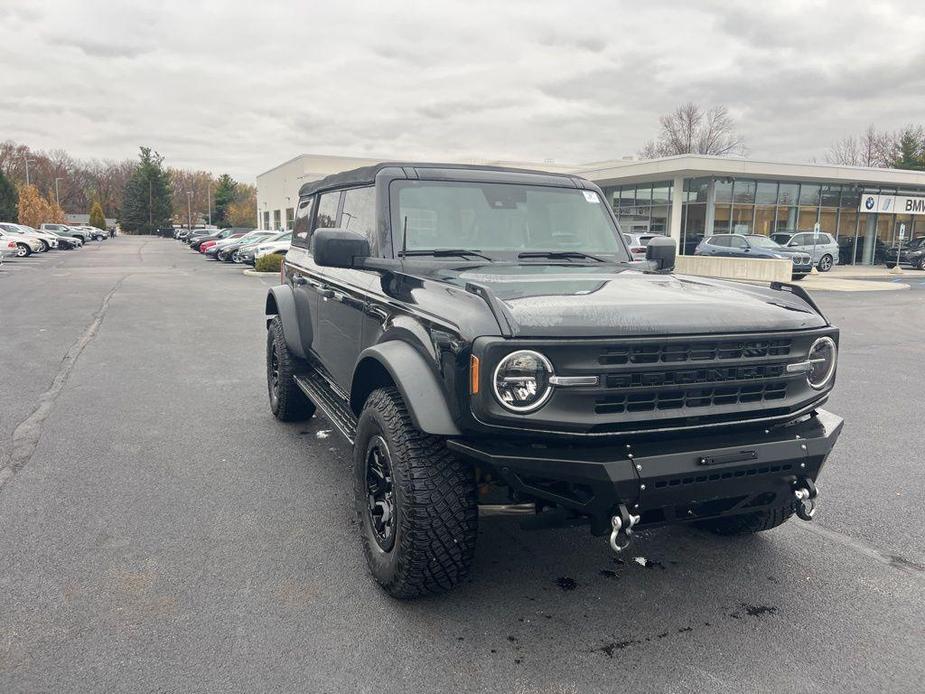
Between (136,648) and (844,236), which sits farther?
(844,236)

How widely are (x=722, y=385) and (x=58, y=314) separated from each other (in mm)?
13418

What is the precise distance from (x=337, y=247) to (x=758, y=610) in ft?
8.63

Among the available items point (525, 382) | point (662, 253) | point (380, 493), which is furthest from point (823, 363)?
point (380, 493)

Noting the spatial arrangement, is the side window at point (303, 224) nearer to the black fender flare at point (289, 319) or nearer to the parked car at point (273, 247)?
the black fender flare at point (289, 319)

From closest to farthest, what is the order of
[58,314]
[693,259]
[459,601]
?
[459,601]
[58,314]
[693,259]

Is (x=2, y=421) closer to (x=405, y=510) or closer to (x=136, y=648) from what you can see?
(x=136, y=648)

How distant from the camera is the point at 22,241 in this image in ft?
117

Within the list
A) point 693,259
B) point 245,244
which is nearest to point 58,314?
point 245,244

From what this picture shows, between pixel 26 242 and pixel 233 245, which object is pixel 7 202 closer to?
pixel 26 242

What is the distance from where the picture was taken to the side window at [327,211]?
4.97 metres

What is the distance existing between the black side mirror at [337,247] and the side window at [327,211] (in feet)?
4.02

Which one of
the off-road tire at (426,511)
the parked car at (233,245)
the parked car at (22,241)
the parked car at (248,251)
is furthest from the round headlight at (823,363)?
the parked car at (22,241)

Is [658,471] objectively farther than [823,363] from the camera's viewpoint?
No

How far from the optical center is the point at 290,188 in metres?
52.0
